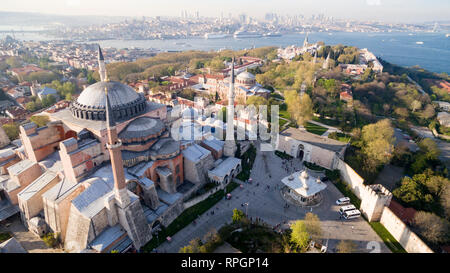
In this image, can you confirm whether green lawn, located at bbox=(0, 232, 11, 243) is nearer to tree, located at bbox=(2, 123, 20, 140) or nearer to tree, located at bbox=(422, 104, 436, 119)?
tree, located at bbox=(2, 123, 20, 140)

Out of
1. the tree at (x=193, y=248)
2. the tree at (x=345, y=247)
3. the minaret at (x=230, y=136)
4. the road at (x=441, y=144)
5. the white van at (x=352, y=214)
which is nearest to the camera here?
the tree at (x=193, y=248)

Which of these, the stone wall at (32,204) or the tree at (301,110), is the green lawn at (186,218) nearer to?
the stone wall at (32,204)

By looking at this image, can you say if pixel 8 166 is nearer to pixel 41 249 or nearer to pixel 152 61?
pixel 41 249

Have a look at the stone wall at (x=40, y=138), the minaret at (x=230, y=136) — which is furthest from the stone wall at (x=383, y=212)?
the stone wall at (x=40, y=138)

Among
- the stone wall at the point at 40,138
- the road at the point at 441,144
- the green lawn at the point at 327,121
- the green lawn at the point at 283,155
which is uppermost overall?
the stone wall at the point at 40,138

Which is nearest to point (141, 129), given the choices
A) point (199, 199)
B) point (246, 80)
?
point (199, 199)

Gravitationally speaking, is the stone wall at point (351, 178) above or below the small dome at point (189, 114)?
below
